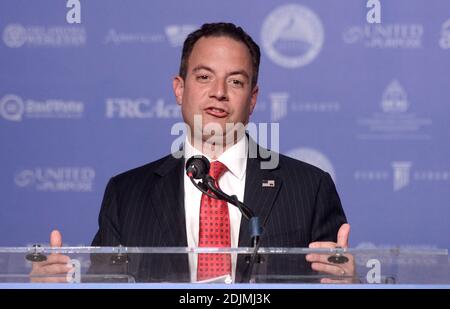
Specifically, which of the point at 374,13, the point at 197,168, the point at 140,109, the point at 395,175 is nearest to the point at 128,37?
the point at 140,109

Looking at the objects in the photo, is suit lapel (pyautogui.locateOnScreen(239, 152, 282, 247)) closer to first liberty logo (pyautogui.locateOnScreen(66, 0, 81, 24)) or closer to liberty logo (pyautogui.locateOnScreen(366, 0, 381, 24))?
liberty logo (pyautogui.locateOnScreen(366, 0, 381, 24))

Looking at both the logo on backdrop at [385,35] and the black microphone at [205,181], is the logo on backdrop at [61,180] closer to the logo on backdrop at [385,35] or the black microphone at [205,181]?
the logo on backdrop at [385,35]

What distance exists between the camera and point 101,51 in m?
4.43

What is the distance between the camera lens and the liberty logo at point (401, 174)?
4.40m

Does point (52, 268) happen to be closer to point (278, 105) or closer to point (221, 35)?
point (221, 35)

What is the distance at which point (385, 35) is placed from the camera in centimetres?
440

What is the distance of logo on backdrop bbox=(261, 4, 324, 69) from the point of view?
4398 mm

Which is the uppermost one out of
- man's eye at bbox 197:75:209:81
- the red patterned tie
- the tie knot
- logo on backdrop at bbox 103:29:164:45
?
logo on backdrop at bbox 103:29:164:45

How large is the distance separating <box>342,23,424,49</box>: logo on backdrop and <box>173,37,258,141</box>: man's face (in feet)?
2.89

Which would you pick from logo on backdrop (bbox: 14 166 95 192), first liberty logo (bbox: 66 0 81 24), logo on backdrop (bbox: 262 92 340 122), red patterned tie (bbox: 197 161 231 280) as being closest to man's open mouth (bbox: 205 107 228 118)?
red patterned tie (bbox: 197 161 231 280)

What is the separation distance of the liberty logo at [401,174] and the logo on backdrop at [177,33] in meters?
1.12

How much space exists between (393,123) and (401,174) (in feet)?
0.78

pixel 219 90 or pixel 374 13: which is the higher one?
pixel 374 13

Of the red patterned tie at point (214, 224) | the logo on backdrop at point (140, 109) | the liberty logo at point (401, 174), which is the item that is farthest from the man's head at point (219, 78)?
the liberty logo at point (401, 174)
